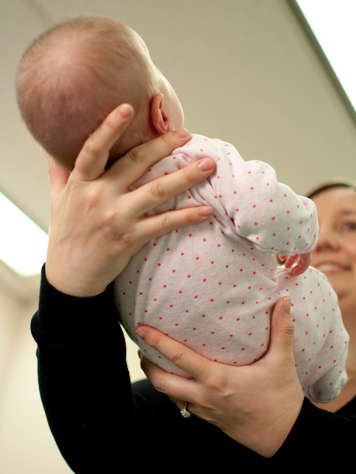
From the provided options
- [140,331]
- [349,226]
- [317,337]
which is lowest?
[349,226]

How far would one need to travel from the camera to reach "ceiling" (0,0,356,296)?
1.40 meters

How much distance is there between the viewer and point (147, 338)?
75cm

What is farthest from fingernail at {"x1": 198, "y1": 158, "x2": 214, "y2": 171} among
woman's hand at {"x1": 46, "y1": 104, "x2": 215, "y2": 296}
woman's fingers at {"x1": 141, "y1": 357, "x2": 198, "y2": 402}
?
woman's fingers at {"x1": 141, "y1": 357, "x2": 198, "y2": 402}

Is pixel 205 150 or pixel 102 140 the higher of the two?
pixel 102 140

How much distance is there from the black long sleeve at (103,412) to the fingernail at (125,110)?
324 mm

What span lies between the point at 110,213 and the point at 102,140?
0.42 feet

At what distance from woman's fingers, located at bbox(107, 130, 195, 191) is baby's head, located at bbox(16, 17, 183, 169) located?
4 cm

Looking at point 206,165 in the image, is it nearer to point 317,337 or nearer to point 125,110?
point 125,110

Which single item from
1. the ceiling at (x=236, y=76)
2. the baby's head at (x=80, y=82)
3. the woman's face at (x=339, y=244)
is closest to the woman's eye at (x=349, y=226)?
the woman's face at (x=339, y=244)

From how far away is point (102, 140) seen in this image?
64 centimetres

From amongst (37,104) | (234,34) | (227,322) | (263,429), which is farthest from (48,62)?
(234,34)

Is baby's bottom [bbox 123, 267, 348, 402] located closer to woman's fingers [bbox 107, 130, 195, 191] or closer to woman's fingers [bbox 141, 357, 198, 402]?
woman's fingers [bbox 141, 357, 198, 402]

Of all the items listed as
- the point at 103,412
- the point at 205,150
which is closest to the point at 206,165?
the point at 205,150

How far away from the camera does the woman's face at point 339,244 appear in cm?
144
